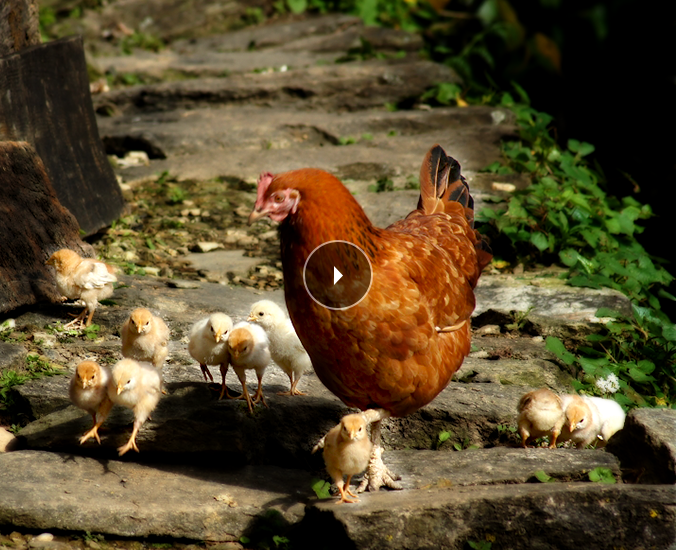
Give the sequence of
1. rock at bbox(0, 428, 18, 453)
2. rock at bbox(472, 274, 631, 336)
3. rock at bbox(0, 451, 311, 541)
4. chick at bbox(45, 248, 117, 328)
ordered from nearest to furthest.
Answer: rock at bbox(0, 451, 311, 541) → rock at bbox(0, 428, 18, 453) → chick at bbox(45, 248, 117, 328) → rock at bbox(472, 274, 631, 336)

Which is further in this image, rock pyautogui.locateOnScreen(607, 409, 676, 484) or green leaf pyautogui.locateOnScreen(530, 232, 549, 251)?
green leaf pyautogui.locateOnScreen(530, 232, 549, 251)

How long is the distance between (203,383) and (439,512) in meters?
1.62

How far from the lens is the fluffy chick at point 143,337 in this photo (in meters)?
3.80

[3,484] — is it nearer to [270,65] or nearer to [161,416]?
[161,416]

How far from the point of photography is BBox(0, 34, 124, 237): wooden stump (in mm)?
5309

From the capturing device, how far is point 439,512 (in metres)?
2.94

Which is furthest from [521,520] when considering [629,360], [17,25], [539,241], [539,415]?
[17,25]

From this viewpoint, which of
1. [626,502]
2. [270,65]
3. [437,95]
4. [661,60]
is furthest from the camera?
[270,65]

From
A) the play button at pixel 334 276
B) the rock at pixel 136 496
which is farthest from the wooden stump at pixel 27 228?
the play button at pixel 334 276

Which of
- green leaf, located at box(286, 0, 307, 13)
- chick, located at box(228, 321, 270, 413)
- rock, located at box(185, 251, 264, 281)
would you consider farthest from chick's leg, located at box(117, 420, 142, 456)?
green leaf, located at box(286, 0, 307, 13)

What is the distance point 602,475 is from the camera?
3.37 meters

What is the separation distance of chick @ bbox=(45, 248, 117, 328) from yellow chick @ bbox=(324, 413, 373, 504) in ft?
6.76

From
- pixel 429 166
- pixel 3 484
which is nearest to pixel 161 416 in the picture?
pixel 3 484

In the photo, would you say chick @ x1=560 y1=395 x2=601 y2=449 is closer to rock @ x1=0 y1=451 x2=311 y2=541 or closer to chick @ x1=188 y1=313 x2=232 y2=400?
rock @ x1=0 y1=451 x2=311 y2=541
